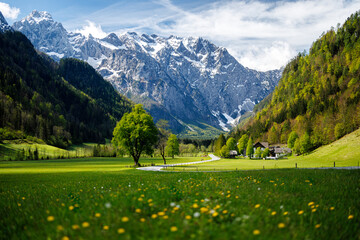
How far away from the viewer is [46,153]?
13425 cm

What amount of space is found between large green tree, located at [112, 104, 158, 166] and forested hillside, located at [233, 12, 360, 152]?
255ft

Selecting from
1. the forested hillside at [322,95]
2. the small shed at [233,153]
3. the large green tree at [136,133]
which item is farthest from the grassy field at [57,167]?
the forested hillside at [322,95]

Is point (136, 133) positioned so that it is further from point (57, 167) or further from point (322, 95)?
point (322, 95)

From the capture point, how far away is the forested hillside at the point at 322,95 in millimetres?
113062

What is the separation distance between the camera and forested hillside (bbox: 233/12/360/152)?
371 feet

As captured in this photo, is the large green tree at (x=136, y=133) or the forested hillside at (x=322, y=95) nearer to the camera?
the large green tree at (x=136, y=133)

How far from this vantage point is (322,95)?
14388 cm

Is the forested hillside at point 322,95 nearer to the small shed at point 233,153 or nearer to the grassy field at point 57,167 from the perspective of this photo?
the small shed at point 233,153

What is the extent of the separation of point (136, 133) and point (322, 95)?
461 ft

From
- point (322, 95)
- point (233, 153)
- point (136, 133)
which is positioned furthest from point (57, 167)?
point (322, 95)

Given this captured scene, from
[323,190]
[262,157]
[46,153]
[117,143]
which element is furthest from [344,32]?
[46,153]

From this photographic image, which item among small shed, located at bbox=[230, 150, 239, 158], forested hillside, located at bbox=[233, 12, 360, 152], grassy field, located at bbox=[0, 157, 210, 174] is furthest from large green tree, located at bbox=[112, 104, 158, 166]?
small shed, located at bbox=[230, 150, 239, 158]

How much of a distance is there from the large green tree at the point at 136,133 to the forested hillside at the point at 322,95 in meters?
77.7

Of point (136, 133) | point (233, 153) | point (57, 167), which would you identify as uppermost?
point (136, 133)
